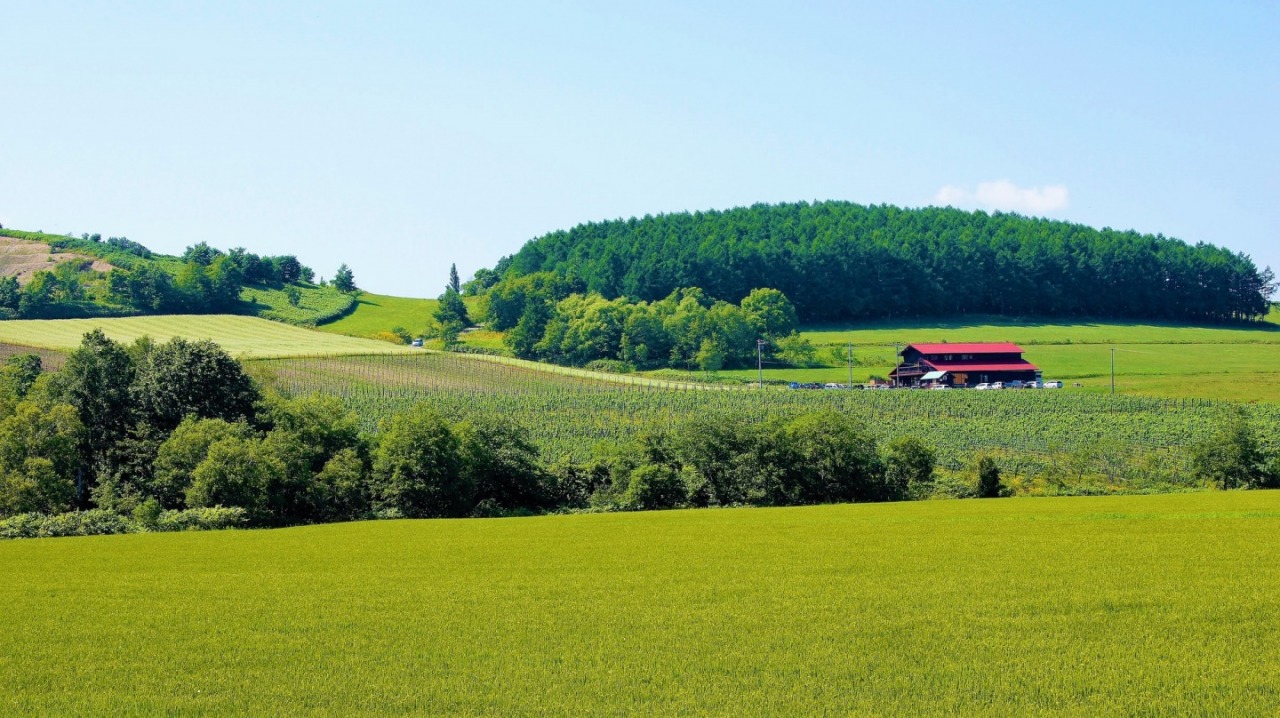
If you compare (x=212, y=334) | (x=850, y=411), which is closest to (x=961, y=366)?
(x=850, y=411)

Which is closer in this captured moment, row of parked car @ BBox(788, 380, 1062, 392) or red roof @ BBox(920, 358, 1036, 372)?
row of parked car @ BBox(788, 380, 1062, 392)

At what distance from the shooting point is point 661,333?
7042 inches

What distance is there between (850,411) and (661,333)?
65092mm

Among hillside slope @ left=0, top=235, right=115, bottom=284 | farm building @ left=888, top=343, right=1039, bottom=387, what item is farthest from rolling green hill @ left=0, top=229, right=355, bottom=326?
farm building @ left=888, top=343, right=1039, bottom=387

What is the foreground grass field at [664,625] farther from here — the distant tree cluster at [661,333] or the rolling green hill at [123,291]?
the rolling green hill at [123,291]

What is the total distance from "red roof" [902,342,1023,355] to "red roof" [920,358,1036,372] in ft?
4.96

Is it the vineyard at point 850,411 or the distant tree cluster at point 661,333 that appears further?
the distant tree cluster at point 661,333

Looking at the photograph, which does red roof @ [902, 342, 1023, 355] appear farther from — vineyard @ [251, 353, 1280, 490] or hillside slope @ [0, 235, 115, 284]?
hillside slope @ [0, 235, 115, 284]

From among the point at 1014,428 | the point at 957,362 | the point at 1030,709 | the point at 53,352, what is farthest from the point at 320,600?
the point at 957,362

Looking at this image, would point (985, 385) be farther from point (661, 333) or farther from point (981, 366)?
point (661, 333)

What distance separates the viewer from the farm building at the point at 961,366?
153 meters

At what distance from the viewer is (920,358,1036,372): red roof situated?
154250 mm

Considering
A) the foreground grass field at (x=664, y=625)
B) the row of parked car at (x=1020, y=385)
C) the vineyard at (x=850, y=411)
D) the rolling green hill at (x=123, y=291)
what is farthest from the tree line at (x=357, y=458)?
the rolling green hill at (x=123, y=291)

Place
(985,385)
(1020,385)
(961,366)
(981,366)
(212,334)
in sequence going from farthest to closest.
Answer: (212,334), (961,366), (981,366), (985,385), (1020,385)
